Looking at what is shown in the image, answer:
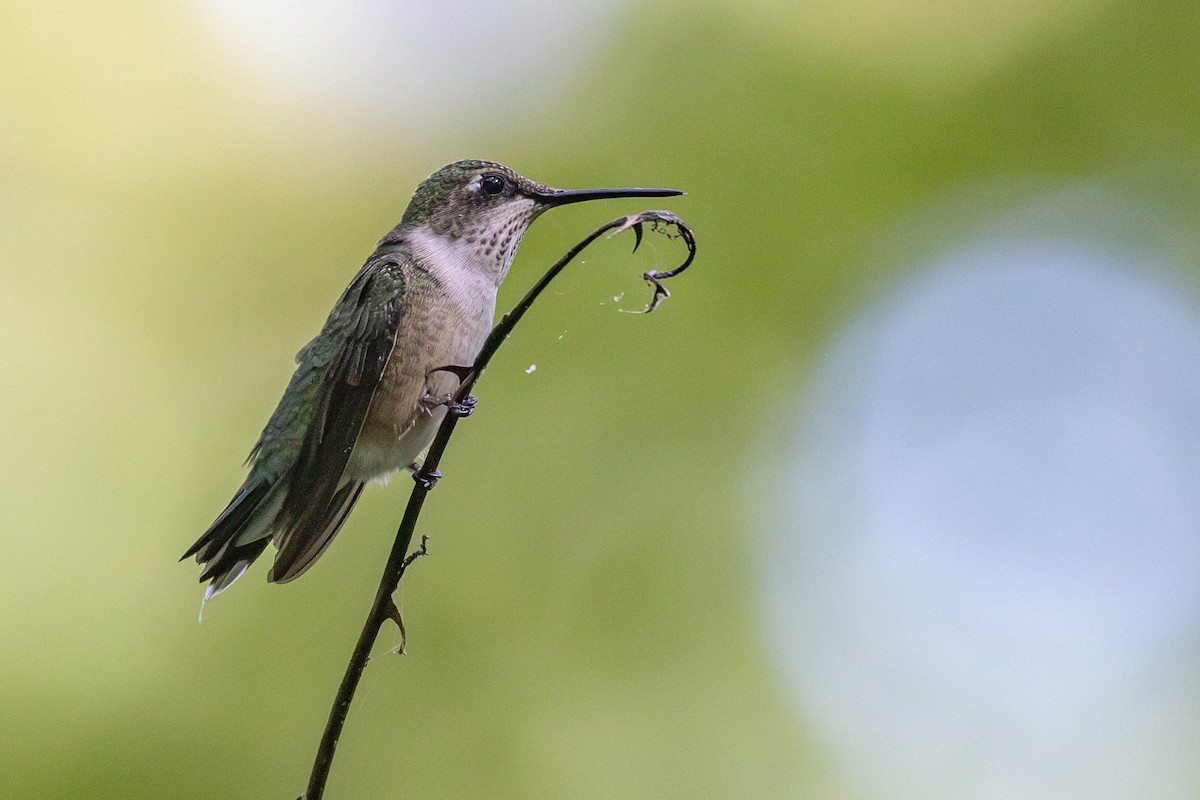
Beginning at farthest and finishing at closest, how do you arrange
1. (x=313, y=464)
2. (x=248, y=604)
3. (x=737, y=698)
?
(x=737, y=698), (x=248, y=604), (x=313, y=464)

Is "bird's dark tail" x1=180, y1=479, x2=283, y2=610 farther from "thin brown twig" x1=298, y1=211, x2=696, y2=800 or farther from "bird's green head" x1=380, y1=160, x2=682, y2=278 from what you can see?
"bird's green head" x1=380, y1=160, x2=682, y2=278

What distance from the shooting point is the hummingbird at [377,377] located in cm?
244

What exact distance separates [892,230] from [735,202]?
2.54ft

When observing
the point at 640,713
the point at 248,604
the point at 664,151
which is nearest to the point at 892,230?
the point at 664,151

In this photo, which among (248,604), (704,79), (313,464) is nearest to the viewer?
(313,464)

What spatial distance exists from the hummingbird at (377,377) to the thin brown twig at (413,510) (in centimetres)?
62

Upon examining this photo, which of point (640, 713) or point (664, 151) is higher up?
point (664, 151)

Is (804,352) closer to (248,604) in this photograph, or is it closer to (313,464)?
(248,604)

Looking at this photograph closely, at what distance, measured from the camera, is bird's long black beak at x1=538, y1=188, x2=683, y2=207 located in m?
2.18

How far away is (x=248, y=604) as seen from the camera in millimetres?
4719

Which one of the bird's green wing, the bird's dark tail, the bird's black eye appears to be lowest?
the bird's dark tail

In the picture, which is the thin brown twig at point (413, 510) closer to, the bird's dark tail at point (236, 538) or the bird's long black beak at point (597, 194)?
Result: the bird's long black beak at point (597, 194)

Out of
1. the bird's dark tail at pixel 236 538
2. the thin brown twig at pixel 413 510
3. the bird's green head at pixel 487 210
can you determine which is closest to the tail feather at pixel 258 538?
the bird's dark tail at pixel 236 538

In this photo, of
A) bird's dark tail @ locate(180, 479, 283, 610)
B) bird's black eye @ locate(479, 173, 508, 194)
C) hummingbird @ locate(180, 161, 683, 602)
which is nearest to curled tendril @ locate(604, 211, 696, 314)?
hummingbird @ locate(180, 161, 683, 602)
